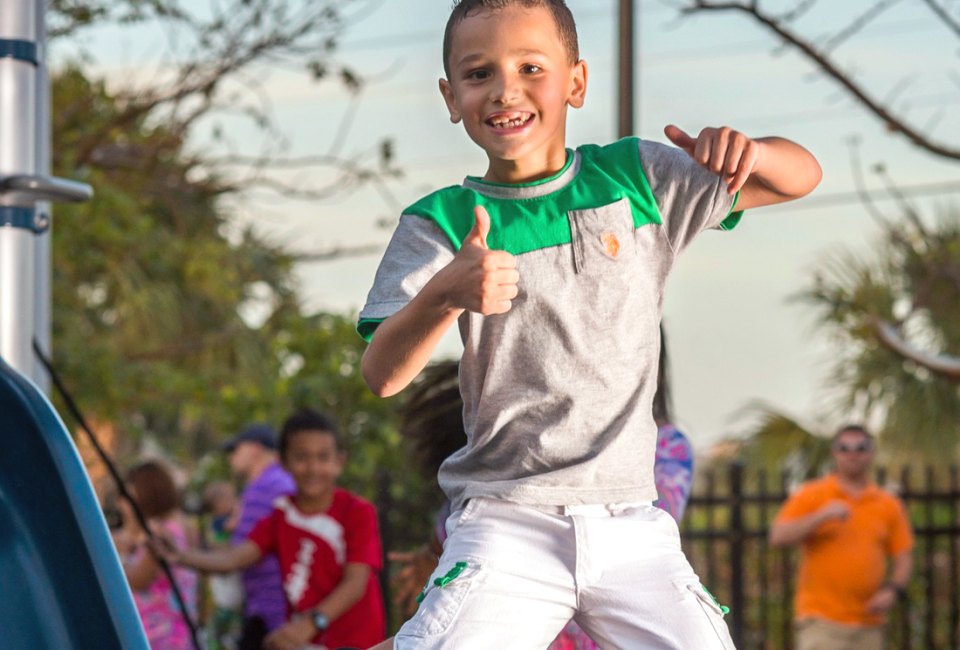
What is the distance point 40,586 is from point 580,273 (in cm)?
112

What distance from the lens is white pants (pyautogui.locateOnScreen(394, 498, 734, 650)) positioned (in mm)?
1936

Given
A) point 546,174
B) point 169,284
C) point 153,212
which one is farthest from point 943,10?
point 169,284

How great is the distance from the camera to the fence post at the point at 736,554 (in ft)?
27.3

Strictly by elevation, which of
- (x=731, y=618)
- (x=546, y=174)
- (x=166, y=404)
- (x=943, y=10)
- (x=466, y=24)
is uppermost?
(x=943, y=10)

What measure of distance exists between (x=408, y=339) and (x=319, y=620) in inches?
107

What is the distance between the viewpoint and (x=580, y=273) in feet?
6.63

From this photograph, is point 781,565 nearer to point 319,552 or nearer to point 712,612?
point 319,552

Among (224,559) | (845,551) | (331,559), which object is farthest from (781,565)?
(224,559)

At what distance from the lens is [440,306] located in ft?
5.93

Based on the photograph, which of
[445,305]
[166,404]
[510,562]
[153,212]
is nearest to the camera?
[445,305]

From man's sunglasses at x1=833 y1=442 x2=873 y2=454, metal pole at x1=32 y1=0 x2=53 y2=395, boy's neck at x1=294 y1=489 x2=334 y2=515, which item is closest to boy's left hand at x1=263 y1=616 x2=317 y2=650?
boy's neck at x1=294 y1=489 x2=334 y2=515

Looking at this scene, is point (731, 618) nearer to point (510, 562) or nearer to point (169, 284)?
point (510, 562)

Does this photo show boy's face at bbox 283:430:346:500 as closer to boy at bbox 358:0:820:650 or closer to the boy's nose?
boy at bbox 358:0:820:650

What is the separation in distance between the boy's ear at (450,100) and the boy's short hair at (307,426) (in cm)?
280
